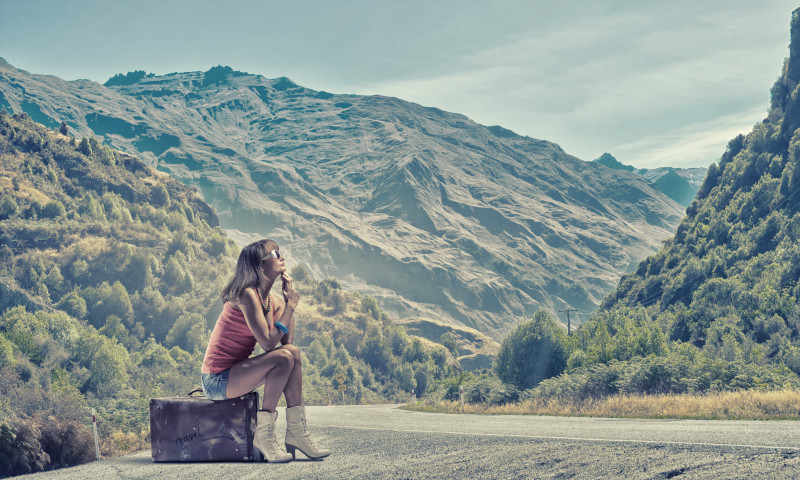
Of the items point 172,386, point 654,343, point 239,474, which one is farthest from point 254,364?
point 172,386

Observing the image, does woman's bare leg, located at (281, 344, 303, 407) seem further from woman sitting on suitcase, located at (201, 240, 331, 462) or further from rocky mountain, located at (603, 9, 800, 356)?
rocky mountain, located at (603, 9, 800, 356)

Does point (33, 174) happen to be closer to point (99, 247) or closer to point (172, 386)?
point (99, 247)

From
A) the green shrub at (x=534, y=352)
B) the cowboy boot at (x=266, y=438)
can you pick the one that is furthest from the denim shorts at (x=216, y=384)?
the green shrub at (x=534, y=352)

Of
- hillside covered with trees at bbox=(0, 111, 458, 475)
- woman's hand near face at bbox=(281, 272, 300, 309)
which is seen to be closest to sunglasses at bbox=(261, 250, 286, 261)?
woman's hand near face at bbox=(281, 272, 300, 309)

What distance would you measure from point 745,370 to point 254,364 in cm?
2340

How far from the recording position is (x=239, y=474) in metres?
8.66

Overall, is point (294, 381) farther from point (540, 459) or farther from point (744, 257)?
point (744, 257)

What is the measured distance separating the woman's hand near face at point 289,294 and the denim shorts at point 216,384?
1036 millimetres

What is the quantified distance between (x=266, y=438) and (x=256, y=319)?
1.56m

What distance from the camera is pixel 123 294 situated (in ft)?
411

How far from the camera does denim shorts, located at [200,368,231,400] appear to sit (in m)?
7.70

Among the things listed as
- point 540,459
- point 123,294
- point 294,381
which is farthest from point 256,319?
point 123,294

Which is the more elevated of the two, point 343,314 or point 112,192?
point 112,192

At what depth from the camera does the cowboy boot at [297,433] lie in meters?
7.96
